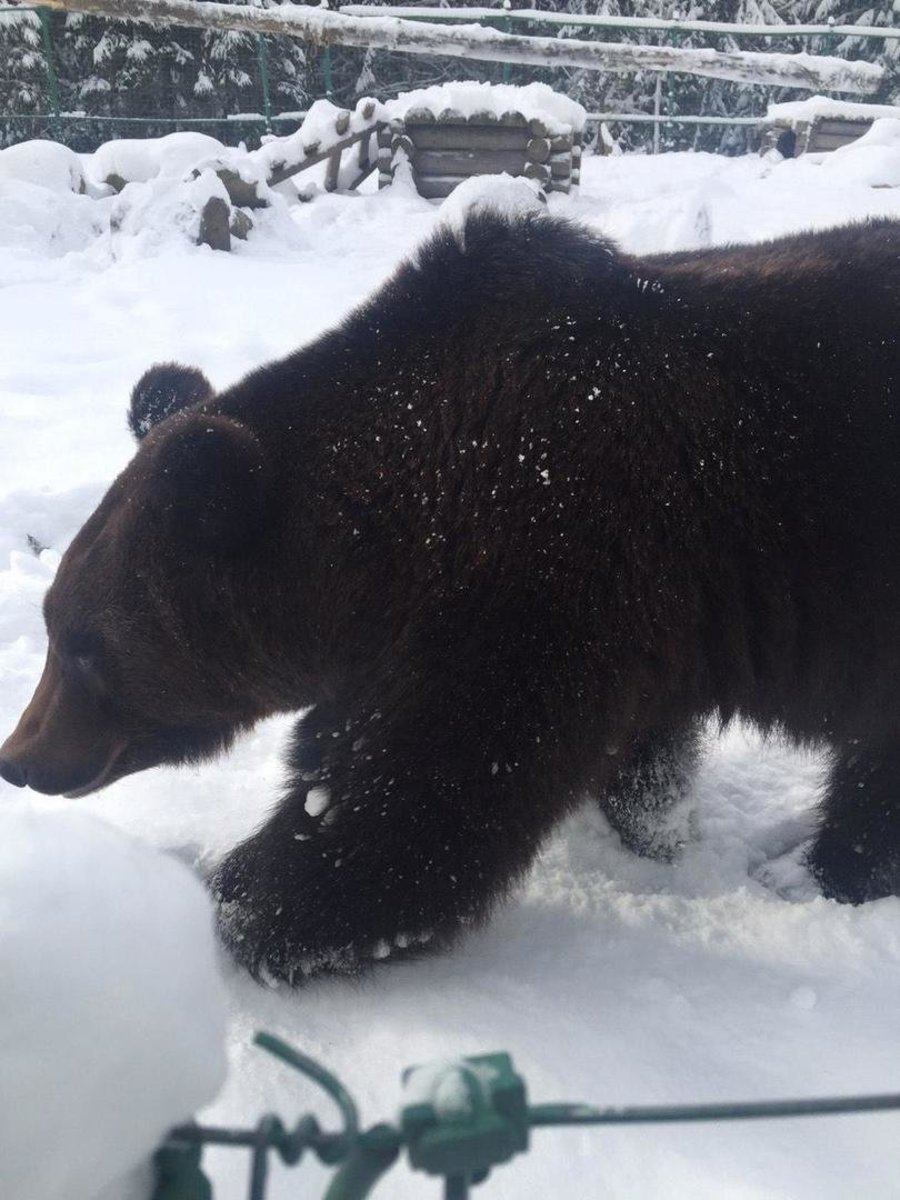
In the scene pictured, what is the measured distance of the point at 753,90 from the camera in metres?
26.0

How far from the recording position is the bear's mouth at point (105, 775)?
2666mm

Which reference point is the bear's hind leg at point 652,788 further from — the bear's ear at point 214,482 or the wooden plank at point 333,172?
the wooden plank at point 333,172

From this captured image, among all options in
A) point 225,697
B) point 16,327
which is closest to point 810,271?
point 225,697

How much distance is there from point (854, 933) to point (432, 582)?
1.21 meters

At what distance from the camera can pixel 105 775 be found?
2.69 meters

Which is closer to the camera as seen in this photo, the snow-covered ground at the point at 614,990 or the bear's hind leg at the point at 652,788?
the snow-covered ground at the point at 614,990

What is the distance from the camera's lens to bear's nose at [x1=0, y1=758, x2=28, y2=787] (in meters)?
2.65

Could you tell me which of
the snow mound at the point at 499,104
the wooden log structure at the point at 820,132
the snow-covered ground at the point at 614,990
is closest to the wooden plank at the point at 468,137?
the snow mound at the point at 499,104

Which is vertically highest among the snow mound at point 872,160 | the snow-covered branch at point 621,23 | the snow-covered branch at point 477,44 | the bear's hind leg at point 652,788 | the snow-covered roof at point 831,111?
the snow-covered branch at point 621,23

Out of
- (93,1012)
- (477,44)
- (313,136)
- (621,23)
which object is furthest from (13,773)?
(621,23)

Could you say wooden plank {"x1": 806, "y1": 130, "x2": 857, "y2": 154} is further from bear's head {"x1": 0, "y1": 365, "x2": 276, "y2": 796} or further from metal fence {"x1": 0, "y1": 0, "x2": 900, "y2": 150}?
bear's head {"x1": 0, "y1": 365, "x2": 276, "y2": 796}

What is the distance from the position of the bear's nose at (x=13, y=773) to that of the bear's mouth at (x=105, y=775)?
0.36 feet

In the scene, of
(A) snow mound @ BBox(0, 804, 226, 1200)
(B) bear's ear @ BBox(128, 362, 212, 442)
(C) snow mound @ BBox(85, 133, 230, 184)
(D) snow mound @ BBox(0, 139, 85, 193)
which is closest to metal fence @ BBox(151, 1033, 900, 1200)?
(A) snow mound @ BBox(0, 804, 226, 1200)

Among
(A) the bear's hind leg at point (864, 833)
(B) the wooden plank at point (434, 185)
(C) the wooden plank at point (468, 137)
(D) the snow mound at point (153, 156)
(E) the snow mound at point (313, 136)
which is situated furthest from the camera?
(B) the wooden plank at point (434, 185)
